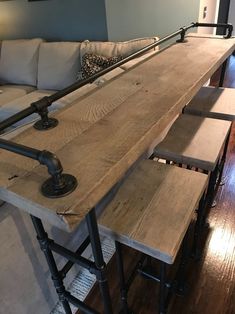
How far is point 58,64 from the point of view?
10.5 feet

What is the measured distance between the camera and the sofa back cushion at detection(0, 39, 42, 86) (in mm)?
3443

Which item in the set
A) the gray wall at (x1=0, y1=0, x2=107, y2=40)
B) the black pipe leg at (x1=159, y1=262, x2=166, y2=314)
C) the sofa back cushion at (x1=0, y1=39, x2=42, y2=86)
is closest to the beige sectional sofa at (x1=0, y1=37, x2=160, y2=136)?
the sofa back cushion at (x1=0, y1=39, x2=42, y2=86)

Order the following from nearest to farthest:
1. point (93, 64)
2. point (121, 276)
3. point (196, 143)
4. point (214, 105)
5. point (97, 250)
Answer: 1. point (97, 250)
2. point (121, 276)
3. point (196, 143)
4. point (214, 105)
5. point (93, 64)

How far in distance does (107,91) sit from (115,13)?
96.7 inches

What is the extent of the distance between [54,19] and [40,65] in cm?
68

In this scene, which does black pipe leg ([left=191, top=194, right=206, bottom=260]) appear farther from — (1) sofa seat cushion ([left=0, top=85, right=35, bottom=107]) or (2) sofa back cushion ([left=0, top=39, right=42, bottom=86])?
(2) sofa back cushion ([left=0, top=39, right=42, bottom=86])

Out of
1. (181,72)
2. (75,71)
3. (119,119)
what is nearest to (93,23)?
(75,71)

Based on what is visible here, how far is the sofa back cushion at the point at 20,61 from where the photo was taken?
11.3ft

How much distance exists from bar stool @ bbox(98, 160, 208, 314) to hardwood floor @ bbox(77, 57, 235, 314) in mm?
291

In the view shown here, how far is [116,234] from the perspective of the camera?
88cm

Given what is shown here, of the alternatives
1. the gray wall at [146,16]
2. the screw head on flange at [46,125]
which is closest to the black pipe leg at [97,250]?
the screw head on flange at [46,125]

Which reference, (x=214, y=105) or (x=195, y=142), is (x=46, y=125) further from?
(x=214, y=105)

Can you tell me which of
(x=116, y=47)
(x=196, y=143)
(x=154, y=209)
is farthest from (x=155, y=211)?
(x=116, y=47)

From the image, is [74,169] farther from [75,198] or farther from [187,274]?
[187,274]
